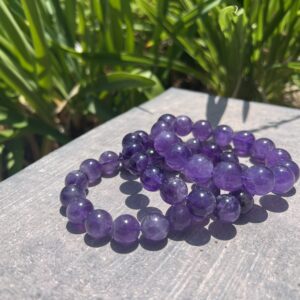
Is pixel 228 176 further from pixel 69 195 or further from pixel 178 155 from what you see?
pixel 69 195

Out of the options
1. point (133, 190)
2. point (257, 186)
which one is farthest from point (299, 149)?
point (133, 190)

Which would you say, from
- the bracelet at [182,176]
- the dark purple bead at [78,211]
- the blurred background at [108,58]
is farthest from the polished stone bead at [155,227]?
the blurred background at [108,58]

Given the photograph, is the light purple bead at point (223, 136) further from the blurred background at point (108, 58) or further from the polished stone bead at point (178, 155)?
the blurred background at point (108, 58)

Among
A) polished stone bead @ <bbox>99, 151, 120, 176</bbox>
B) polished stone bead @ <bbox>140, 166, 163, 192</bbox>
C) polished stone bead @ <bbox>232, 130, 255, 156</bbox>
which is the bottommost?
polished stone bead @ <bbox>232, 130, 255, 156</bbox>

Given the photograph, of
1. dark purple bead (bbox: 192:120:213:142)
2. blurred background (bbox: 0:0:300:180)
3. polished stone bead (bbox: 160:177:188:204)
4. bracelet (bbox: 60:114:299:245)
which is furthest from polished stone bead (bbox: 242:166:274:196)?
blurred background (bbox: 0:0:300:180)

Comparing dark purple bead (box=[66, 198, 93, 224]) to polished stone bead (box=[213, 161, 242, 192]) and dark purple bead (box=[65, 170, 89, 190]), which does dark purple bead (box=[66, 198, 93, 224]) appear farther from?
polished stone bead (box=[213, 161, 242, 192])

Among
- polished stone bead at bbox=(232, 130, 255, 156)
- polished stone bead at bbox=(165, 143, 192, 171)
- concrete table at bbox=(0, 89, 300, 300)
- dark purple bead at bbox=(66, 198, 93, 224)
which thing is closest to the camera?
concrete table at bbox=(0, 89, 300, 300)

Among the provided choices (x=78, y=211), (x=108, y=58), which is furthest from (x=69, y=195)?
(x=108, y=58)

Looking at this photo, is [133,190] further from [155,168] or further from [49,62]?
[49,62]
